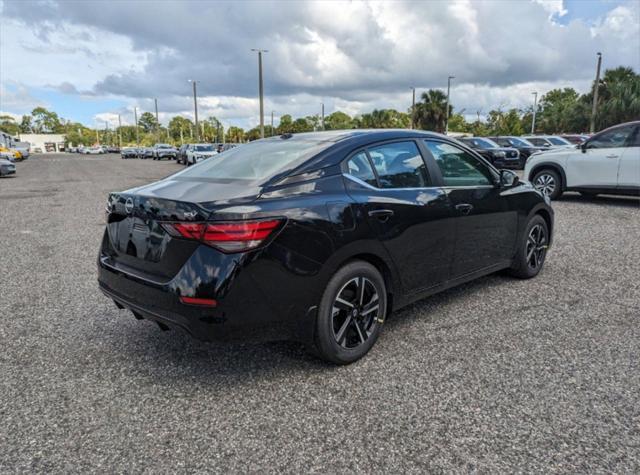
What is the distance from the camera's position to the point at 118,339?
3658 mm

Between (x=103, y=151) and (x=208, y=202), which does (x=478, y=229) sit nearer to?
(x=208, y=202)

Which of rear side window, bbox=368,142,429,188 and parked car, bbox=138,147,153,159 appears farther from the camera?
parked car, bbox=138,147,153,159

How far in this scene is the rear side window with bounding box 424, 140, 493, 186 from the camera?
12.9ft

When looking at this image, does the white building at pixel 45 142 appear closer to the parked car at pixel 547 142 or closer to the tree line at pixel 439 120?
the tree line at pixel 439 120

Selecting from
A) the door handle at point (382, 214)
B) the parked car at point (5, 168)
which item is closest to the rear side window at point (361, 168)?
the door handle at point (382, 214)

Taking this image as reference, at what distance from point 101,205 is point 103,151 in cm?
9333

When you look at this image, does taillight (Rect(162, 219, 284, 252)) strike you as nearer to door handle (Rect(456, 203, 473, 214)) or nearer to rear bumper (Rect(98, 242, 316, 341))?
rear bumper (Rect(98, 242, 316, 341))

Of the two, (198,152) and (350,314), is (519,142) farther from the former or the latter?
(350,314)

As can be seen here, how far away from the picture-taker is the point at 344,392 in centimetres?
287

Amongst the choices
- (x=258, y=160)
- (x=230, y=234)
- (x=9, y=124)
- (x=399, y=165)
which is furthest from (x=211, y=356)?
A: (x=9, y=124)

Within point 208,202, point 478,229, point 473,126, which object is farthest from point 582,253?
point 473,126

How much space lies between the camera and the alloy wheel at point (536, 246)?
5.00 metres

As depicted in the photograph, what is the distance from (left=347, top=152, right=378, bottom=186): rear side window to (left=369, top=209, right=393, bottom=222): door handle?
0.21 metres

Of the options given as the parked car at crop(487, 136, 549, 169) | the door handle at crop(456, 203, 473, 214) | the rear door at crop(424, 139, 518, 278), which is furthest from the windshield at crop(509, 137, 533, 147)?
the door handle at crop(456, 203, 473, 214)
